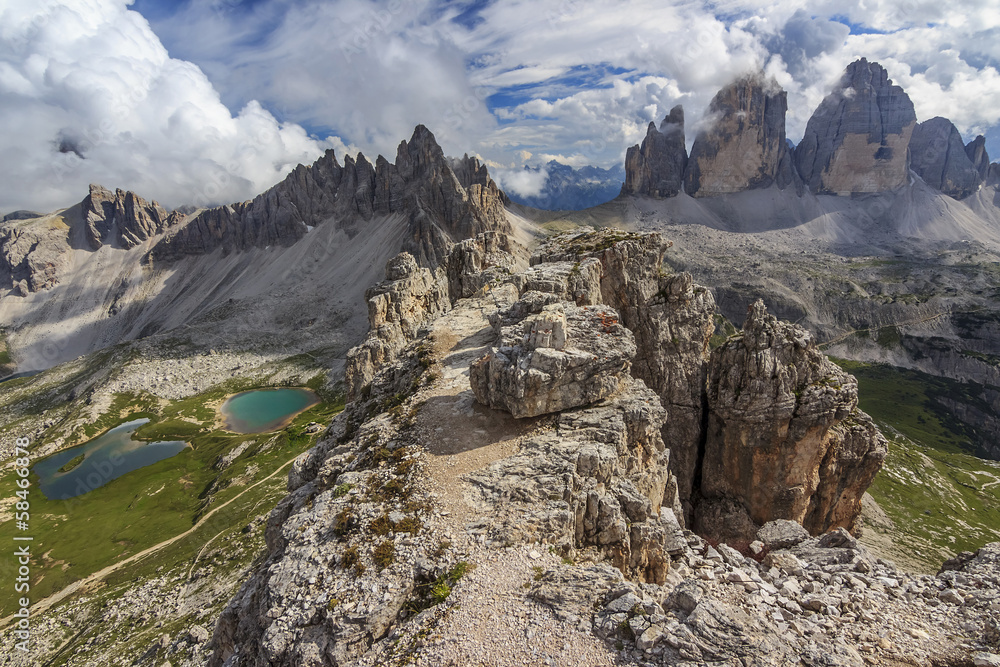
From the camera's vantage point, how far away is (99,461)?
8875 centimetres

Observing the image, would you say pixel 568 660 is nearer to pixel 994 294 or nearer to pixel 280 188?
pixel 280 188

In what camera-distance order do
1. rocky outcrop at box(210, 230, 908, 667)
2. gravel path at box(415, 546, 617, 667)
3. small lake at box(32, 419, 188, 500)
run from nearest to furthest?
gravel path at box(415, 546, 617, 667) → rocky outcrop at box(210, 230, 908, 667) → small lake at box(32, 419, 188, 500)

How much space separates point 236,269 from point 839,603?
221 meters

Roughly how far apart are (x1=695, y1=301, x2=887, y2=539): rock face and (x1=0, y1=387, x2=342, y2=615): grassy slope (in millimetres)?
61528

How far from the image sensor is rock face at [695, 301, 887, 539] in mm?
34844

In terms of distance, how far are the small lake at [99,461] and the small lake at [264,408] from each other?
463 inches

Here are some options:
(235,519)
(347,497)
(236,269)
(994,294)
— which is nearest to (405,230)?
(236,269)

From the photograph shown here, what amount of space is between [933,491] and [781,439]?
202 ft

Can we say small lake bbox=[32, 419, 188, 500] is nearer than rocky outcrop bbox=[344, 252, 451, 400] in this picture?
No

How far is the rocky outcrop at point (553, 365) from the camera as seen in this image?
1980 centimetres

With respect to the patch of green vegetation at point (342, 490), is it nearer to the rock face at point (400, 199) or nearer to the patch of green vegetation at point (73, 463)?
the patch of green vegetation at point (73, 463)

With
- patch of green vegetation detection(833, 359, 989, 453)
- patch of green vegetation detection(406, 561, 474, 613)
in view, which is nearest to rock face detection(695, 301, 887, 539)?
patch of green vegetation detection(406, 561, 474, 613)

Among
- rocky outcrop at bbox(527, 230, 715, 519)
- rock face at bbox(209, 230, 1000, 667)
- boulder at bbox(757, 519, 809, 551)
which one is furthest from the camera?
rocky outcrop at bbox(527, 230, 715, 519)

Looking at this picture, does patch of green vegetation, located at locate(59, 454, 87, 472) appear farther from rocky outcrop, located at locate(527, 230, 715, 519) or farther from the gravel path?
the gravel path
